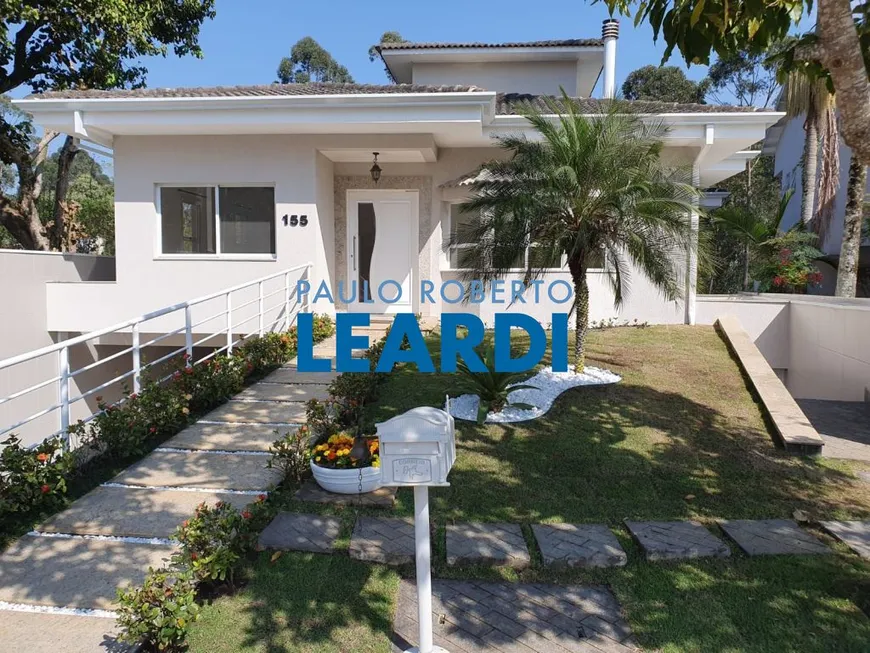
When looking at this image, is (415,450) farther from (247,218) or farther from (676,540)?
(247,218)

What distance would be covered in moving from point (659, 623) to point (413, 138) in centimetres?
899

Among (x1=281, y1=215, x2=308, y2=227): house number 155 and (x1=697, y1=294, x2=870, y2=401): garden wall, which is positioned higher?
(x1=281, y1=215, x2=308, y2=227): house number 155

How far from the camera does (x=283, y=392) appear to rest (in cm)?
762

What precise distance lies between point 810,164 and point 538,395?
49.8ft

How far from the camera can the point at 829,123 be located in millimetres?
16375

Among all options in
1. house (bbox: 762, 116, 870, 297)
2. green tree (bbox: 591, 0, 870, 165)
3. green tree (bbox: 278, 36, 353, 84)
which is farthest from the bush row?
green tree (bbox: 278, 36, 353, 84)

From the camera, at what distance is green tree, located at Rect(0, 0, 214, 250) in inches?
503

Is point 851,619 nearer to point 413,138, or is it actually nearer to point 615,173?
point 615,173

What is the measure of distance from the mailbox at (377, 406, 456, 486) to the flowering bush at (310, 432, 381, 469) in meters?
2.02

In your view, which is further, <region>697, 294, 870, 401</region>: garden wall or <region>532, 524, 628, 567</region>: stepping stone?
<region>697, 294, 870, 401</region>: garden wall

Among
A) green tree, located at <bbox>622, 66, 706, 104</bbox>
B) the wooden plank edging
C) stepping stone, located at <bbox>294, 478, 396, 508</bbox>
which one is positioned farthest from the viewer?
green tree, located at <bbox>622, 66, 706, 104</bbox>

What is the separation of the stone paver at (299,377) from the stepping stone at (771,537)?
16.7ft

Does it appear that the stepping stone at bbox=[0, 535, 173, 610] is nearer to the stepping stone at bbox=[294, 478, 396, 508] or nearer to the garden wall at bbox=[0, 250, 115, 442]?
the stepping stone at bbox=[294, 478, 396, 508]

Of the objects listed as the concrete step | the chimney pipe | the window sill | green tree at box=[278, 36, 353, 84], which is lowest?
the concrete step
